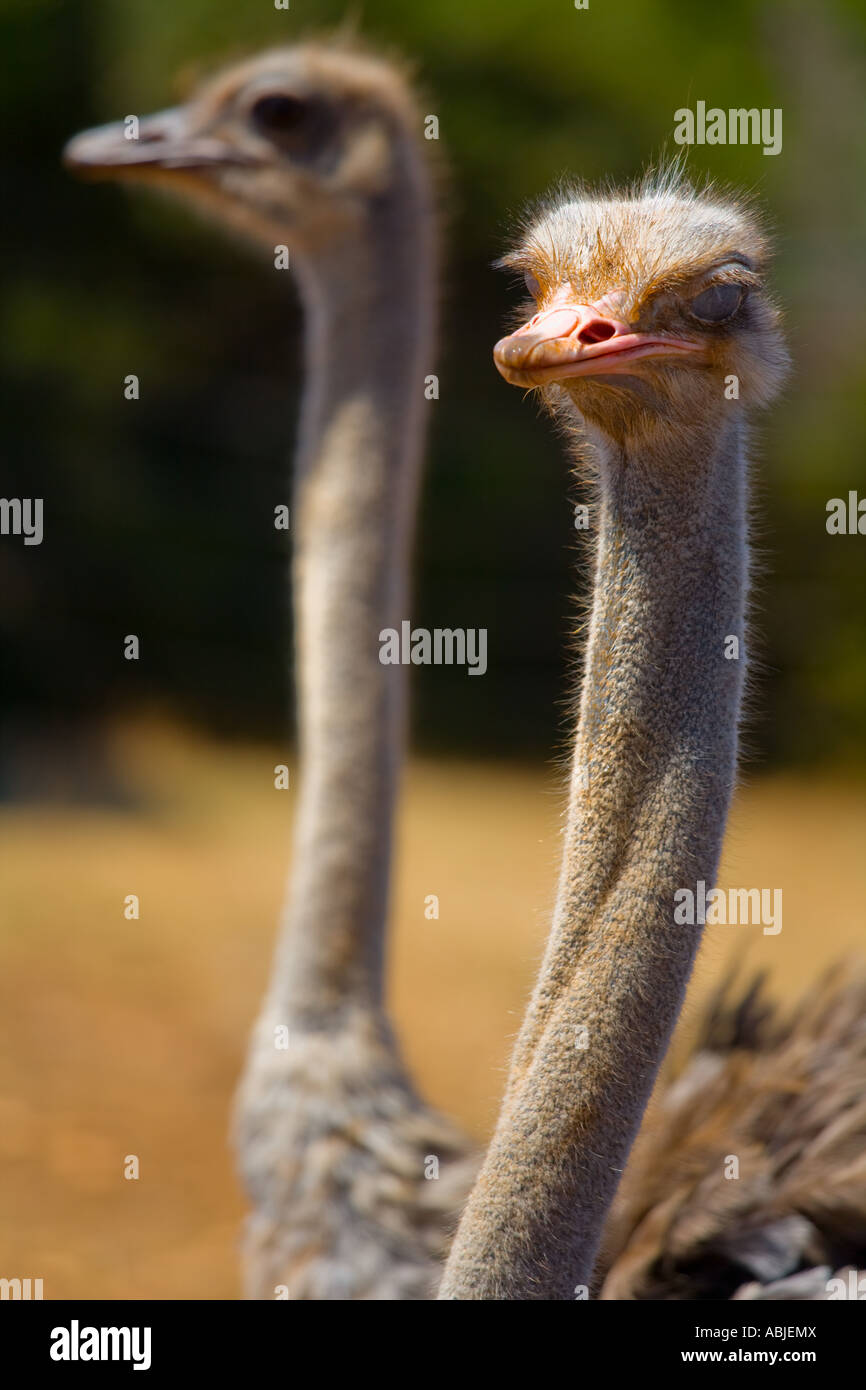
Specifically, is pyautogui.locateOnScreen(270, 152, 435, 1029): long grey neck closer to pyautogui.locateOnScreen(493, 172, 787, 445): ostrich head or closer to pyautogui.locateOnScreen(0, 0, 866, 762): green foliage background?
pyautogui.locateOnScreen(493, 172, 787, 445): ostrich head

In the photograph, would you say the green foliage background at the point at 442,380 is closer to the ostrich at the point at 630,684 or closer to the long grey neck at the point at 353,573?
the long grey neck at the point at 353,573

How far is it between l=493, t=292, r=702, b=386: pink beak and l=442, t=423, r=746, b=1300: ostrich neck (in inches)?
4.3

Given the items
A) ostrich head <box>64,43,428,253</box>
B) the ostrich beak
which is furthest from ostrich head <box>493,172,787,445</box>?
the ostrich beak

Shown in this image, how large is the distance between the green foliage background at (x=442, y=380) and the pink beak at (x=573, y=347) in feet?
19.6

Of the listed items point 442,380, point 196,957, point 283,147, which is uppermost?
point 442,380

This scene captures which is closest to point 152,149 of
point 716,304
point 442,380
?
point 716,304

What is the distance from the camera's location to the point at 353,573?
2779mm

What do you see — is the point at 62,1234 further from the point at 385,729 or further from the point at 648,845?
the point at 648,845

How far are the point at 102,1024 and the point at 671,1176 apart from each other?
2.97m

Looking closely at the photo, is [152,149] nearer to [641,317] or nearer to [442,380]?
[641,317]

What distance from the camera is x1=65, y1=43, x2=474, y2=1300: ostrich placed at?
259 cm

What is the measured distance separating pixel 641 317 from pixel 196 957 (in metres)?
4.54

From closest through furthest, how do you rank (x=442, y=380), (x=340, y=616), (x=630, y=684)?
(x=630, y=684), (x=340, y=616), (x=442, y=380)
